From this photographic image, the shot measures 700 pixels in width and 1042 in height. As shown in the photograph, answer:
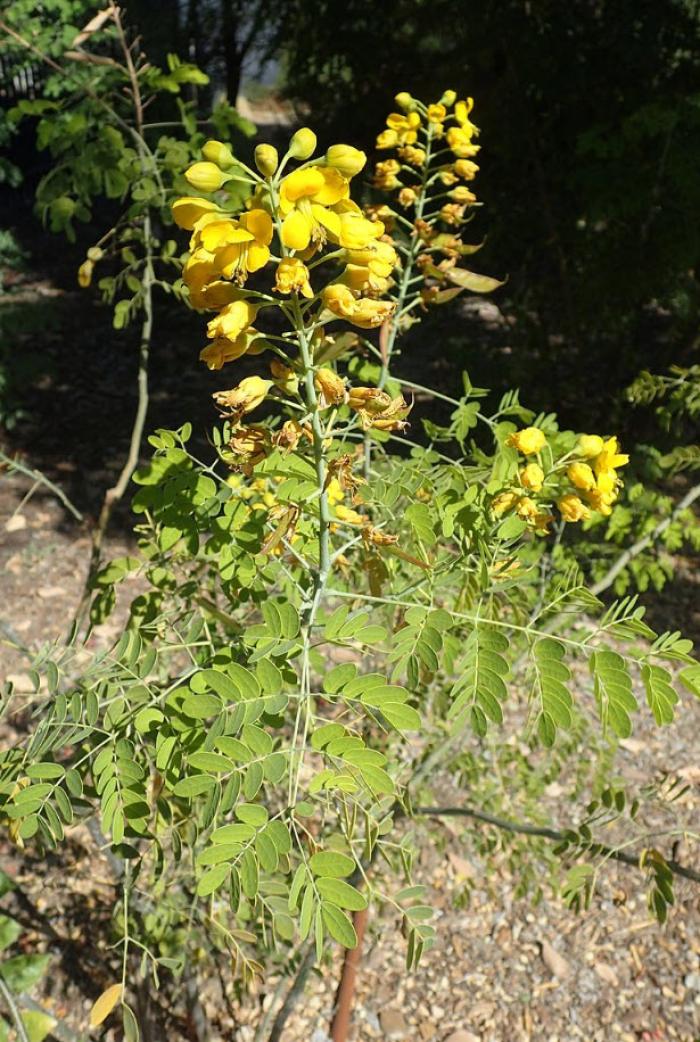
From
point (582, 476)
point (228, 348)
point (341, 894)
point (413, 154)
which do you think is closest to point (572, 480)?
point (582, 476)

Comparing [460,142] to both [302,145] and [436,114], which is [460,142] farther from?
[302,145]

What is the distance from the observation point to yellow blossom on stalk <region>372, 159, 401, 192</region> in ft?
6.09

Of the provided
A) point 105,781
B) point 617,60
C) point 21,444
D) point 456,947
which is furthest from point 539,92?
point 105,781

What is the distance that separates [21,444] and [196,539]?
13.5ft

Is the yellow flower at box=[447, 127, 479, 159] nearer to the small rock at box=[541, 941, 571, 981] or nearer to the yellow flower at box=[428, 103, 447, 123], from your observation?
the yellow flower at box=[428, 103, 447, 123]

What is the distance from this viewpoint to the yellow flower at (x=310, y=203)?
0.90m

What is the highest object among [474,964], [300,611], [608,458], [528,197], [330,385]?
[330,385]

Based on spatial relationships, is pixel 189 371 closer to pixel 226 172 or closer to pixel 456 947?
pixel 456 947

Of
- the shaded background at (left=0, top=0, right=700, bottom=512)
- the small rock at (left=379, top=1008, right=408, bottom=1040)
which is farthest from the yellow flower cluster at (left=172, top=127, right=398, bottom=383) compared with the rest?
the shaded background at (left=0, top=0, right=700, bottom=512)

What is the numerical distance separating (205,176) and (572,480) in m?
0.64

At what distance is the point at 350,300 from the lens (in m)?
1.00

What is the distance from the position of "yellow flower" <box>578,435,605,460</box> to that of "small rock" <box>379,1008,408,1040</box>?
1.67m

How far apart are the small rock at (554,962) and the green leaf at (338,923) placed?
5.47 ft

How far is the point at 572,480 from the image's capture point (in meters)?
1.24
